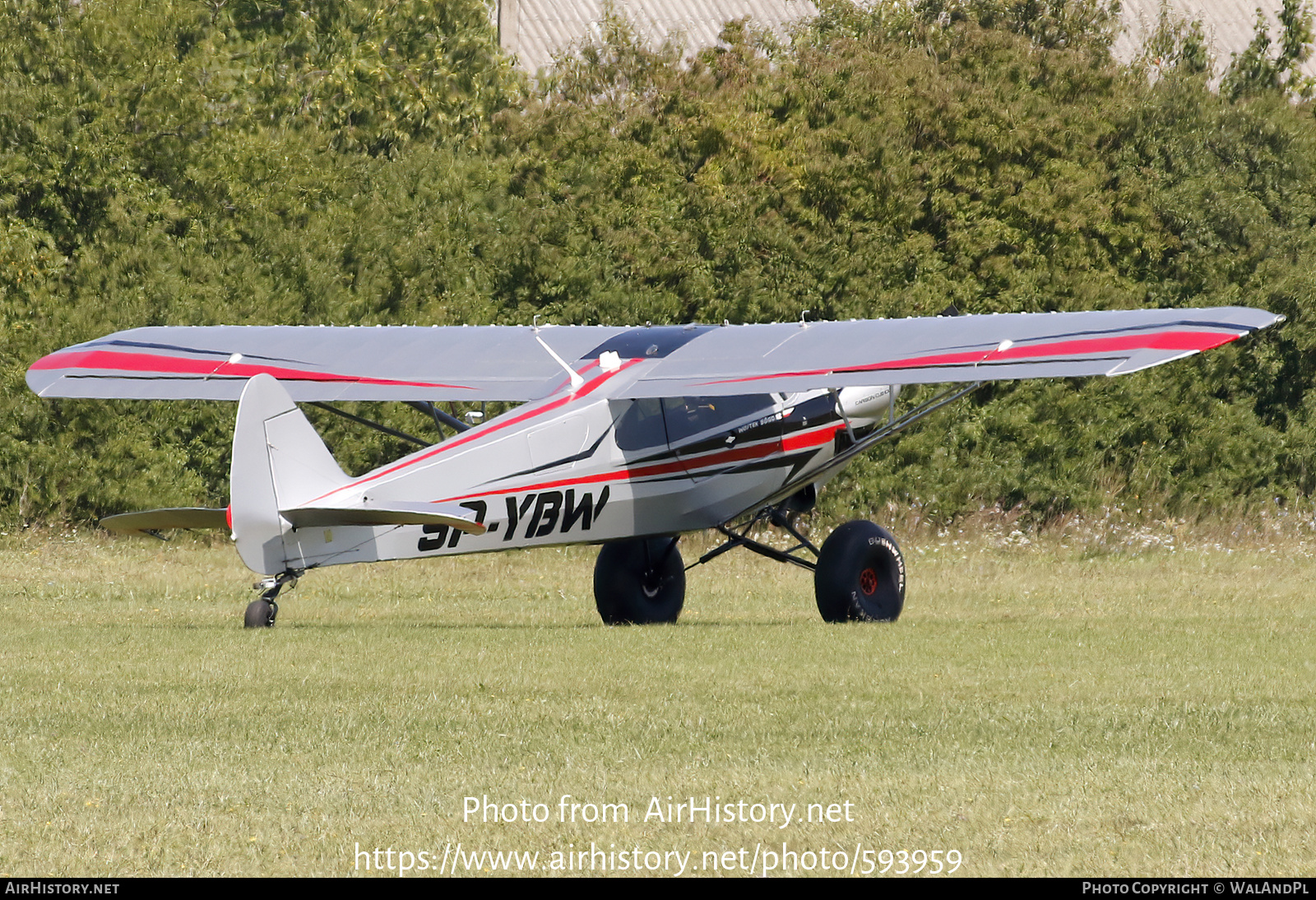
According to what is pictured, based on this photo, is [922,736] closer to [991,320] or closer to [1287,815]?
[1287,815]

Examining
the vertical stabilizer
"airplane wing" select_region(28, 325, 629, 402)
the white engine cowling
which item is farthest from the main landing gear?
the vertical stabilizer

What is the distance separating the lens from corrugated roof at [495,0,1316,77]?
185 ft

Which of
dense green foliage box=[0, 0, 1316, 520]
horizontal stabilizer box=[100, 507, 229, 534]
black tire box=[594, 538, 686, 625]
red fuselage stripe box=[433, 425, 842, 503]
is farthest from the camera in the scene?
dense green foliage box=[0, 0, 1316, 520]

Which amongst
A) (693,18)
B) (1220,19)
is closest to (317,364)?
(693,18)

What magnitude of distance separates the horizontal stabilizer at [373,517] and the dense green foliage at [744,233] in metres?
11.7

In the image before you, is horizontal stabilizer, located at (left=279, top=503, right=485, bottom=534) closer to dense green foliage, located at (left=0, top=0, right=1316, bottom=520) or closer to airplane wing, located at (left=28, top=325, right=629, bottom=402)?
airplane wing, located at (left=28, top=325, right=629, bottom=402)

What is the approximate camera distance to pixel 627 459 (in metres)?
14.0

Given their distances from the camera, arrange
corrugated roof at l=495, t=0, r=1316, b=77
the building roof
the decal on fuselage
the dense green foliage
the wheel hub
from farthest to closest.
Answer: corrugated roof at l=495, t=0, r=1316, b=77, the building roof, the dense green foliage, the wheel hub, the decal on fuselage

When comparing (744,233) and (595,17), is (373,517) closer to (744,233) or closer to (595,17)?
(744,233)

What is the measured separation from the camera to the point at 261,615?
524 inches

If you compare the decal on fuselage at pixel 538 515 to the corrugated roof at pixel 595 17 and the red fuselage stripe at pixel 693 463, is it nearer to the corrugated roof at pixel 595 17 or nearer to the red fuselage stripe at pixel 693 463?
the red fuselage stripe at pixel 693 463

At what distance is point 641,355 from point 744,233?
36.7 ft

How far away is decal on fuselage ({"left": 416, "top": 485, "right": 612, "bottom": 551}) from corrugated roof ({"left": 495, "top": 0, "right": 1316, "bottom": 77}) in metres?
43.3
